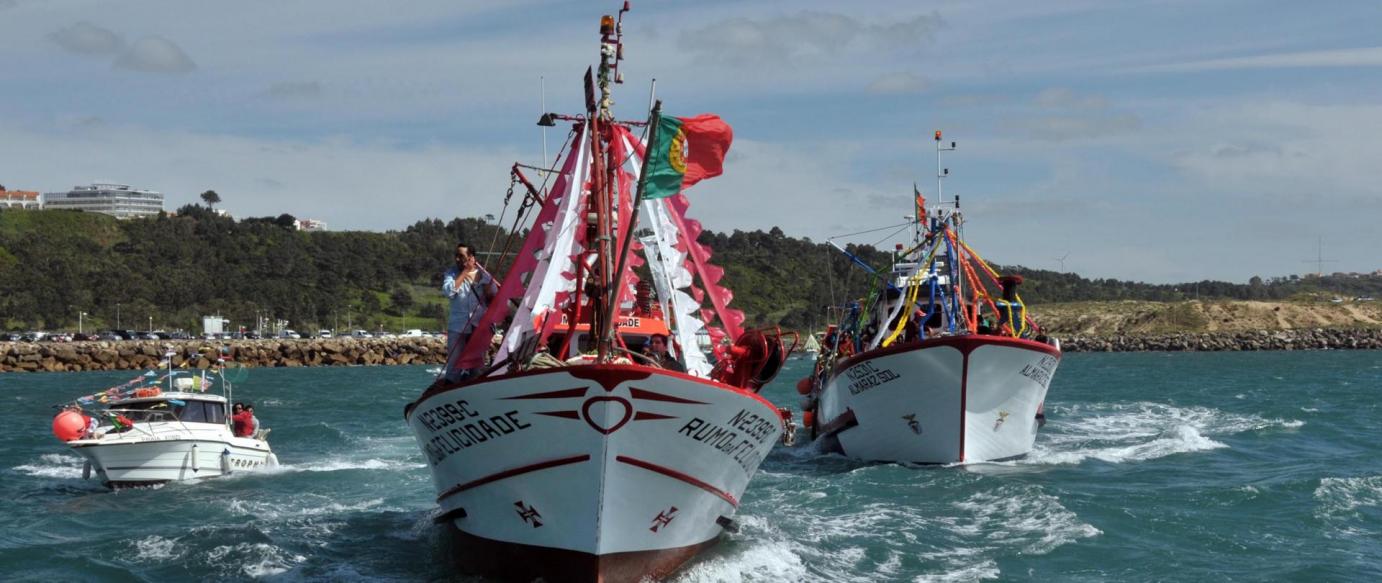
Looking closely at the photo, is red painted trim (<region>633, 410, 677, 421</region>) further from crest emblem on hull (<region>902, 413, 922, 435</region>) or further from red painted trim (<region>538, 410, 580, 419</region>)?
crest emblem on hull (<region>902, 413, 922, 435</region>)

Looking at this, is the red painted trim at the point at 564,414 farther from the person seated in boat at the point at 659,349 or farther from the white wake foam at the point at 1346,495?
the white wake foam at the point at 1346,495

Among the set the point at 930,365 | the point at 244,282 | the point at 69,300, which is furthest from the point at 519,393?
the point at 244,282

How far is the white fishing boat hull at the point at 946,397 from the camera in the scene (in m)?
26.6

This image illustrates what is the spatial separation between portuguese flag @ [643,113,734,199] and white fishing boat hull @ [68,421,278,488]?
51.4ft

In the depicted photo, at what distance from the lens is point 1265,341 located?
127 m

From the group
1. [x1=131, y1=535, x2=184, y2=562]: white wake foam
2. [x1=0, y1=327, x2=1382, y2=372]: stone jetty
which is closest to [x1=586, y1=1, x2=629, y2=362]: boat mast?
[x1=131, y1=535, x2=184, y2=562]: white wake foam

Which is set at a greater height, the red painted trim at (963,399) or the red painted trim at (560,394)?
the red painted trim at (560,394)

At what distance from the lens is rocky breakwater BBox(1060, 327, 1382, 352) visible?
413 ft

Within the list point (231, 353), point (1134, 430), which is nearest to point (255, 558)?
point (1134, 430)

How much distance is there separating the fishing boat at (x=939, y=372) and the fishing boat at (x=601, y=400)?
900 centimetres

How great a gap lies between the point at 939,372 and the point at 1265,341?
111002 mm

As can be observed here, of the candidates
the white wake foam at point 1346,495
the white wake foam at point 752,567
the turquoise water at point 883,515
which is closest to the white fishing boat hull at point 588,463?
the white wake foam at point 752,567

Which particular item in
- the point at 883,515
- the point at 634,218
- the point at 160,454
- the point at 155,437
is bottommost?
the point at 883,515

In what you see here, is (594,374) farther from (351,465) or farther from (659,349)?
(351,465)
